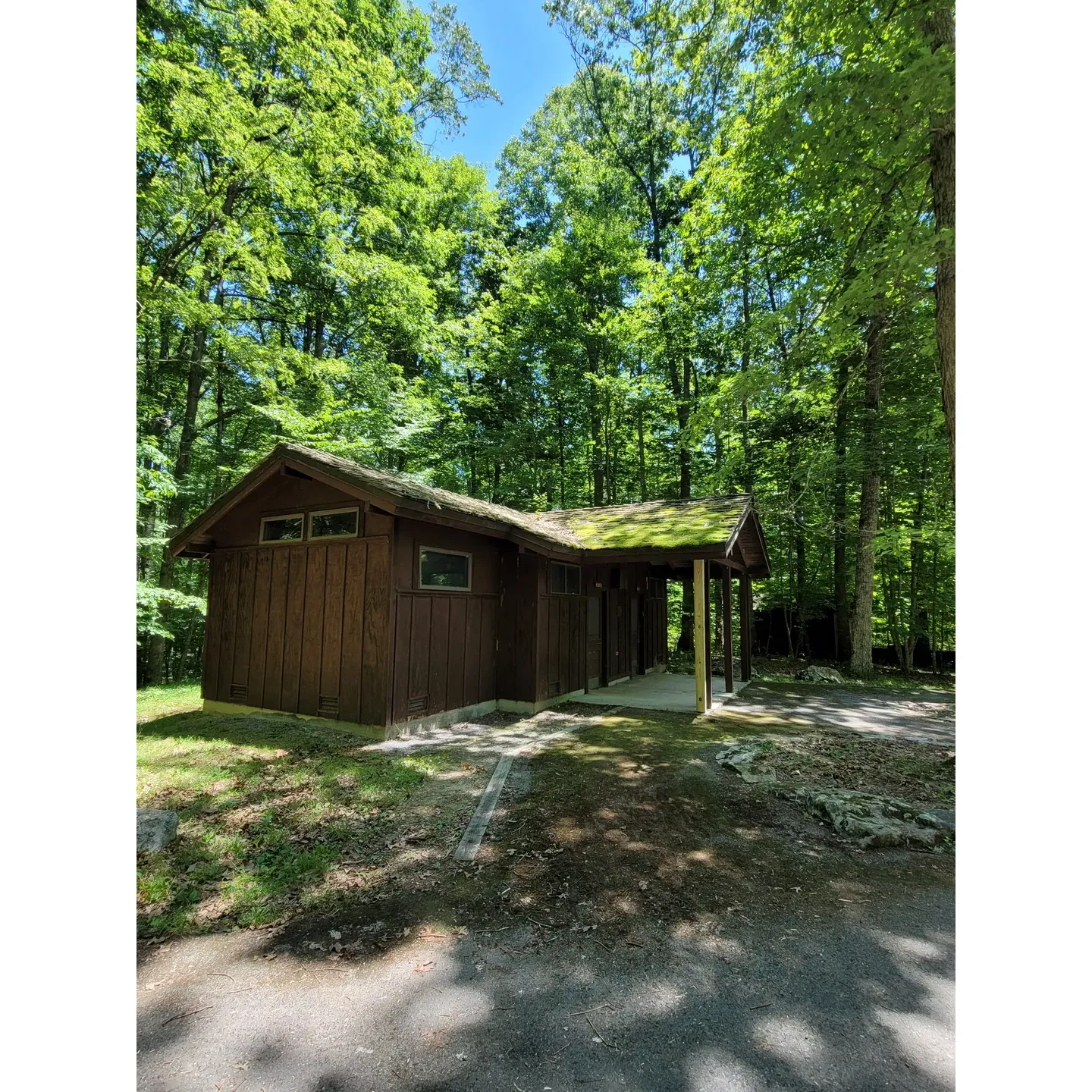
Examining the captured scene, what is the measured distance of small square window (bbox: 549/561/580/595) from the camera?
9.14 meters

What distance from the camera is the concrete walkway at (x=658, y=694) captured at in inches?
357

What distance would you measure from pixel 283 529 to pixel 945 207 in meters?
8.40

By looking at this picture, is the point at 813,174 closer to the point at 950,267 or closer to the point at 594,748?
the point at 950,267

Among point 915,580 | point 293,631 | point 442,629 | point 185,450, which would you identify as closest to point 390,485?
point 442,629

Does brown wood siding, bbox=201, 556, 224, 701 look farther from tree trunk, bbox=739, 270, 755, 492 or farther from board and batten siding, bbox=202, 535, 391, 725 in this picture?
tree trunk, bbox=739, 270, 755, 492

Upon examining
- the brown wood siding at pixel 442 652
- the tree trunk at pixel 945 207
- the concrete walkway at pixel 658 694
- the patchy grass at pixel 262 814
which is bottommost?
the concrete walkway at pixel 658 694

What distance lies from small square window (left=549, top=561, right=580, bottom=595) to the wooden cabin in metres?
0.03

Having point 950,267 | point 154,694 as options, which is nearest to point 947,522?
point 950,267

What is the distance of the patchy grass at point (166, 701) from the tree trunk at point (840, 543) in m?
14.3

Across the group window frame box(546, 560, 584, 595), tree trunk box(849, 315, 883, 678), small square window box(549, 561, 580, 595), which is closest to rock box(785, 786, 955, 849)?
window frame box(546, 560, 584, 595)

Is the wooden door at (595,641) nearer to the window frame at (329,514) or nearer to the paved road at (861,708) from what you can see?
the paved road at (861,708)

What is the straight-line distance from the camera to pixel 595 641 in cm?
1066

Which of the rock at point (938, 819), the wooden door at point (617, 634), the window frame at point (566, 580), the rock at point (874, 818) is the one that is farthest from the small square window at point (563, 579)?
the rock at point (938, 819)
